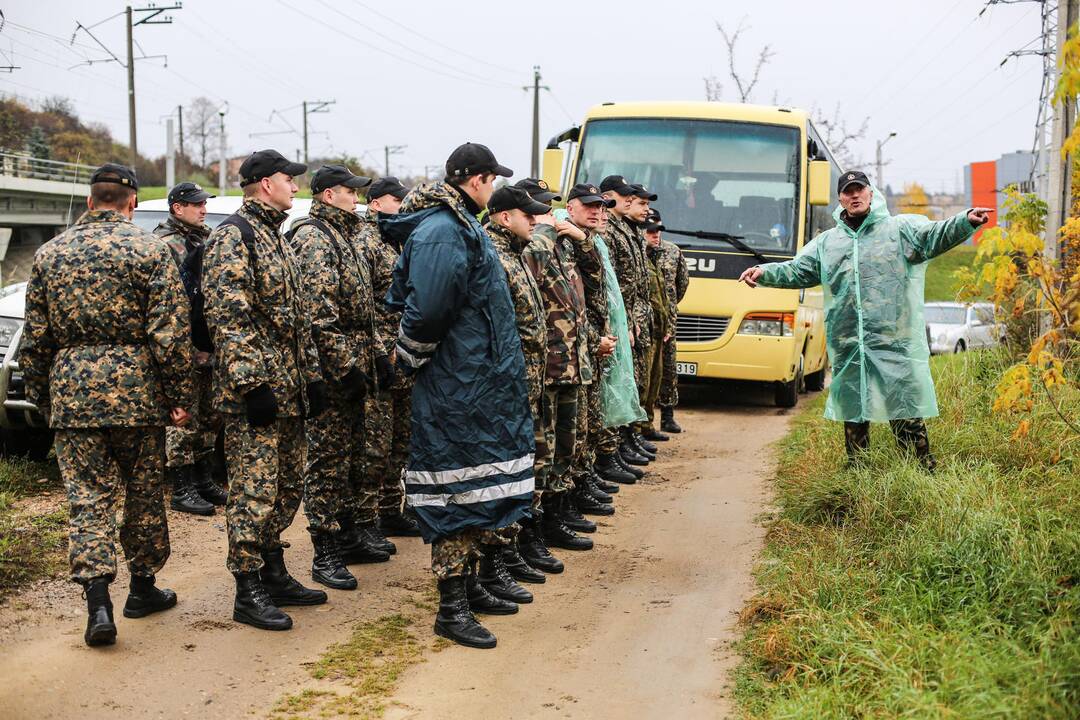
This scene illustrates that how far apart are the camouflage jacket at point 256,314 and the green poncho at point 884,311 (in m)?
3.26

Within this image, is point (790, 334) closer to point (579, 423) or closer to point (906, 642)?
point (579, 423)

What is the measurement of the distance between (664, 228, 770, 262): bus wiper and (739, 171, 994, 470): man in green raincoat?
473 cm

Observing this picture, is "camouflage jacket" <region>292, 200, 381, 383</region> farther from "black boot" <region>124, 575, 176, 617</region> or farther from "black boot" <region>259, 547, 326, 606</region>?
"black boot" <region>124, 575, 176, 617</region>

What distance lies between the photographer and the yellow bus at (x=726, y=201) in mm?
11375

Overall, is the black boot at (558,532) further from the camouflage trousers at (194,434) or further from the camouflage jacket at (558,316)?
the camouflage trousers at (194,434)

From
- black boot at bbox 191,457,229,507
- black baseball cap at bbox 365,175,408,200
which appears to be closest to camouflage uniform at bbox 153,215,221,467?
black boot at bbox 191,457,229,507

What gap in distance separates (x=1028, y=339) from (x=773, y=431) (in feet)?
8.08

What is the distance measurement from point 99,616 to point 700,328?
311 inches

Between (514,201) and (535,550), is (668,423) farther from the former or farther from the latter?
(514,201)

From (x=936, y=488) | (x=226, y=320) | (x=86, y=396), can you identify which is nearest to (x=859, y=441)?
(x=936, y=488)

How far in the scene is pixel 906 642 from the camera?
4121 millimetres

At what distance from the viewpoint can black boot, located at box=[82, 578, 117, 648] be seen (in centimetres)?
457

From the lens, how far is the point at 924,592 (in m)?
4.66

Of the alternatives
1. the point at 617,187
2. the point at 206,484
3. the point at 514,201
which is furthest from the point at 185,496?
the point at 617,187
